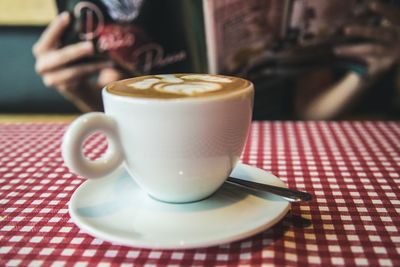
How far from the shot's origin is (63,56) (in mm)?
1156

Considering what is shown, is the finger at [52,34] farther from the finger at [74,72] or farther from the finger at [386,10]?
the finger at [386,10]

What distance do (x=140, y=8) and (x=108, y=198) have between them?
813 millimetres

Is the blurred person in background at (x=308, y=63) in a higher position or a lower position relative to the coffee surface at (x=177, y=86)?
lower

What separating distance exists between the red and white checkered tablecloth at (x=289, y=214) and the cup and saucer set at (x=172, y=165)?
0.02 m

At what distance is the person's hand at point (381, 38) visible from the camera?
3.61 ft

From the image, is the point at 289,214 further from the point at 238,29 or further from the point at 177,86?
the point at 238,29

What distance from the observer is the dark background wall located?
1.20m

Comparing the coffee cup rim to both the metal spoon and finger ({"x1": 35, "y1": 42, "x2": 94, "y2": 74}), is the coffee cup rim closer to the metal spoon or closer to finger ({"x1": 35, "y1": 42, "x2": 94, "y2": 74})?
the metal spoon

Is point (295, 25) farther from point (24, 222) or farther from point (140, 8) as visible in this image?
point (24, 222)

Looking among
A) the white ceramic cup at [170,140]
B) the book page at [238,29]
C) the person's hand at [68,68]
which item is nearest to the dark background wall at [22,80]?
the person's hand at [68,68]

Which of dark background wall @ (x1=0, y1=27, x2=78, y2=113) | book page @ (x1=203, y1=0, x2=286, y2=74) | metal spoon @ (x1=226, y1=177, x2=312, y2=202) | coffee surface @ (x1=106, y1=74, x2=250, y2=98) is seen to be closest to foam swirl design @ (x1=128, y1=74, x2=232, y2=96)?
coffee surface @ (x1=106, y1=74, x2=250, y2=98)

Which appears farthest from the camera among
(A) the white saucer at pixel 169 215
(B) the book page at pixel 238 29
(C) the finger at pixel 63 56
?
(C) the finger at pixel 63 56

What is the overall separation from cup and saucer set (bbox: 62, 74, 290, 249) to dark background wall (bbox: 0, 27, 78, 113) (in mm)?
899

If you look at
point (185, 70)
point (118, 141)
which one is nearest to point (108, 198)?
point (118, 141)
